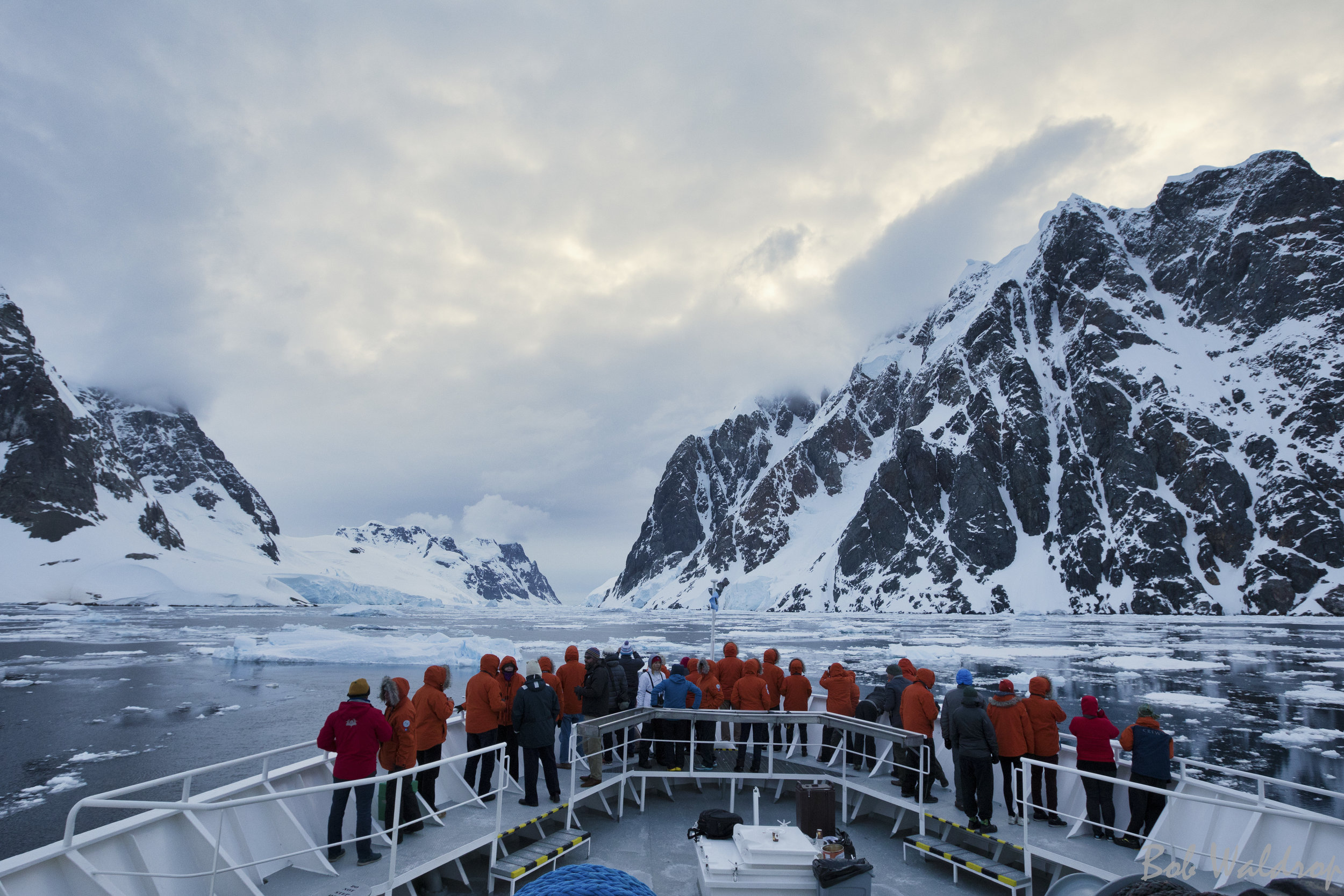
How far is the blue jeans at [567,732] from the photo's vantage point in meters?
11.0

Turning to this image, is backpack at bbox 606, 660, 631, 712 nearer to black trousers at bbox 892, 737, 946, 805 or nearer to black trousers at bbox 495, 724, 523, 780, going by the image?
black trousers at bbox 495, 724, 523, 780

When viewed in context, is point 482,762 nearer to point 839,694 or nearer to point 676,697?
point 676,697

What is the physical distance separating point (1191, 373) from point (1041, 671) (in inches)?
4754

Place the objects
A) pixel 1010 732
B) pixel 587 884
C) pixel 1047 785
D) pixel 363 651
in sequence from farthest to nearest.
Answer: pixel 363 651 < pixel 1010 732 < pixel 1047 785 < pixel 587 884

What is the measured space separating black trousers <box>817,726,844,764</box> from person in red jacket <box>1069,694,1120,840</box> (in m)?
3.88

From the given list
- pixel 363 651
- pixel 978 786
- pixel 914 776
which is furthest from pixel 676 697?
pixel 363 651

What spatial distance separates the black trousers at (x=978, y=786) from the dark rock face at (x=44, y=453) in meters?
181

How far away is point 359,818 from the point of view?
22.4 ft

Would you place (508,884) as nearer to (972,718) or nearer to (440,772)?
(440,772)

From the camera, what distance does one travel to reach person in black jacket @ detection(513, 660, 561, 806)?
8.66 meters

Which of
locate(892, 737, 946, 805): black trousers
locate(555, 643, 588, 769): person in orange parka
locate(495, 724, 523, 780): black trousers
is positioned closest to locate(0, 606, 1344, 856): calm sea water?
locate(555, 643, 588, 769): person in orange parka

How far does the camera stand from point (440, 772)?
30.1ft

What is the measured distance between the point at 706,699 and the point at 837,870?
5.44m

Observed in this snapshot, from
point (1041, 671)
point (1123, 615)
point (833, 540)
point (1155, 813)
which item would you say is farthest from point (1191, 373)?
point (1155, 813)
